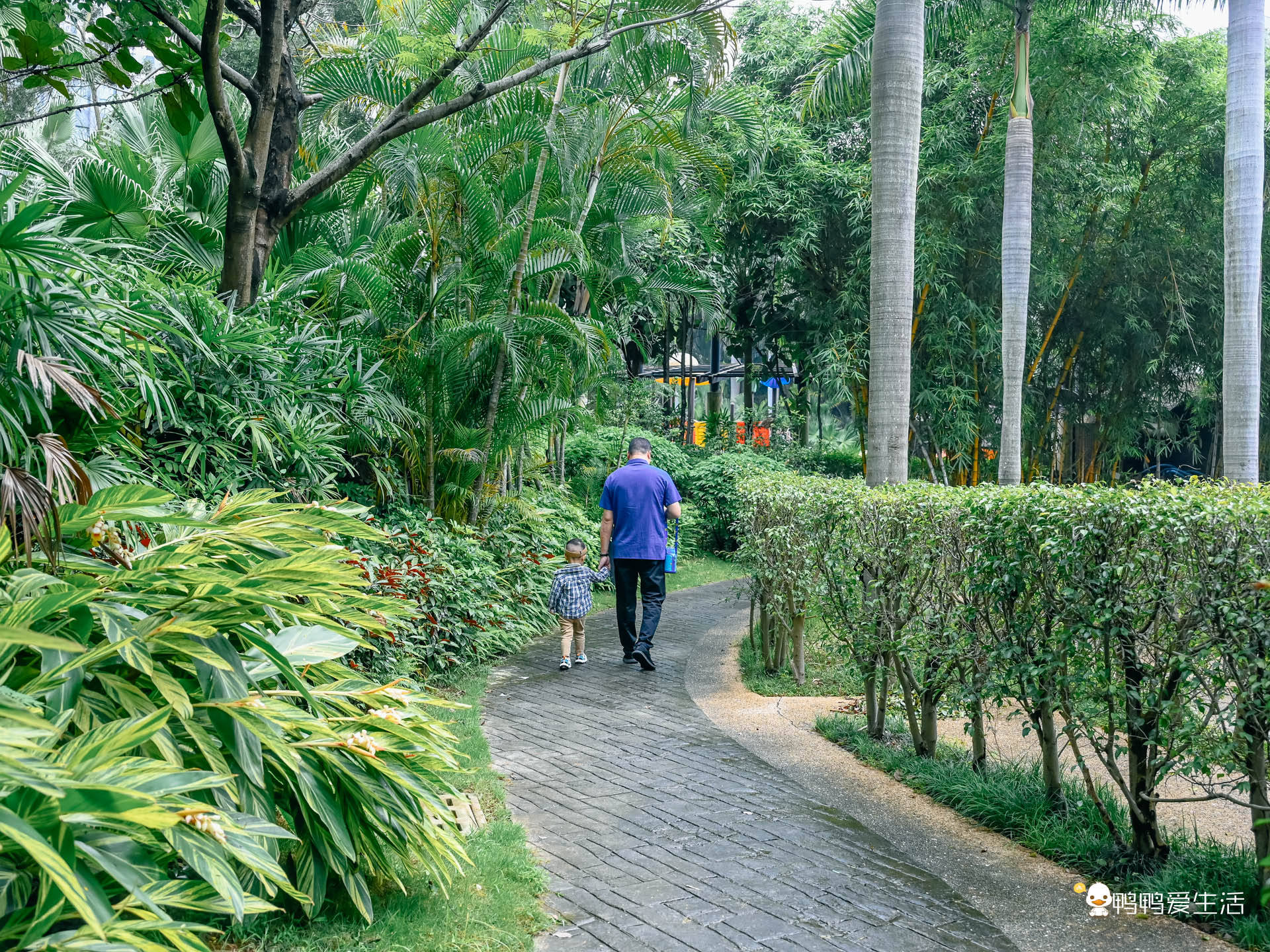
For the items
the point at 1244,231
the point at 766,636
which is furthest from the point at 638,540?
the point at 1244,231

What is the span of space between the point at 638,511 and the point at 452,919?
4832 mm

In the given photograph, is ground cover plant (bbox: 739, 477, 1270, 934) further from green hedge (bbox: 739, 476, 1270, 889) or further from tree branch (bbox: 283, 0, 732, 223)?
tree branch (bbox: 283, 0, 732, 223)

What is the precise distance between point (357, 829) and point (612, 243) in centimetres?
906

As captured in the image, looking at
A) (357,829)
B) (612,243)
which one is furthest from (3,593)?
(612,243)

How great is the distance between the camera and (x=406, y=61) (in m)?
8.34

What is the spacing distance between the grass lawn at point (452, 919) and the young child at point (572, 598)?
3.59 metres

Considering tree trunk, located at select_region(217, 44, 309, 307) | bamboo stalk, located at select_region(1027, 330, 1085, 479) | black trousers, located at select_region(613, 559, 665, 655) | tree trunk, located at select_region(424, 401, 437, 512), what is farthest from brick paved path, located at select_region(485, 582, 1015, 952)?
bamboo stalk, located at select_region(1027, 330, 1085, 479)

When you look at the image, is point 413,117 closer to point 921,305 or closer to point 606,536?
point 606,536

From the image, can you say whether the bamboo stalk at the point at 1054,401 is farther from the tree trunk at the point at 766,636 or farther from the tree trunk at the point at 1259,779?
the tree trunk at the point at 1259,779

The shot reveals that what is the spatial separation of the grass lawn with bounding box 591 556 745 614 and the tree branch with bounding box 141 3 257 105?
7.06m

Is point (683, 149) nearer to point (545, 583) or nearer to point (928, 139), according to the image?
point (545, 583)

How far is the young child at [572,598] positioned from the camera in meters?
7.84

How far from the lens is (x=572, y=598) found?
783cm

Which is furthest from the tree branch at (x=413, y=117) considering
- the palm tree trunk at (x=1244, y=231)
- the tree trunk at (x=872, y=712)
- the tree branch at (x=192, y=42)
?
the palm tree trunk at (x=1244, y=231)
